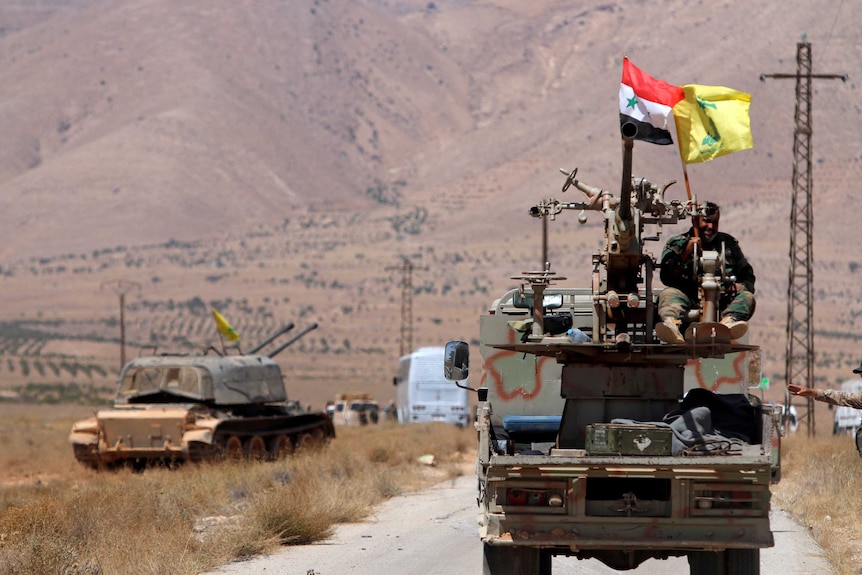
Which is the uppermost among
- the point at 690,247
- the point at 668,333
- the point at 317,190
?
the point at 317,190

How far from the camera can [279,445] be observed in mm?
31250

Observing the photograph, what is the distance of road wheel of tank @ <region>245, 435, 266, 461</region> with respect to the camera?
95.8 ft

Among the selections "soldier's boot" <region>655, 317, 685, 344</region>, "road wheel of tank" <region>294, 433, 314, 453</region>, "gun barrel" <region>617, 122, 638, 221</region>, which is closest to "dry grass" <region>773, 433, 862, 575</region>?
"soldier's boot" <region>655, 317, 685, 344</region>

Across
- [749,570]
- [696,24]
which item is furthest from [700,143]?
[696,24]

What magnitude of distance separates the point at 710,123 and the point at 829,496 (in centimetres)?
788

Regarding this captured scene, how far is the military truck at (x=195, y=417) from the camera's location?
27.7 metres

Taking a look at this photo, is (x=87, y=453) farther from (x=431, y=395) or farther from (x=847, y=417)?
(x=847, y=417)

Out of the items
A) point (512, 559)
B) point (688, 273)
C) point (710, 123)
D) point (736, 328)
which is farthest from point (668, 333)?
point (710, 123)

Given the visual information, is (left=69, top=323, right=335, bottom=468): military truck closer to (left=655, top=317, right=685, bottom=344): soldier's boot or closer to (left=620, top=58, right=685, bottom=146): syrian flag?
(left=620, top=58, right=685, bottom=146): syrian flag

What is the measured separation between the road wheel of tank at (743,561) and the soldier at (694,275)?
1833mm

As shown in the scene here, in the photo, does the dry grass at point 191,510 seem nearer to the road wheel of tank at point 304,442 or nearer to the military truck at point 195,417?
the road wheel of tank at point 304,442

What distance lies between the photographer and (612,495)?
1016 centimetres

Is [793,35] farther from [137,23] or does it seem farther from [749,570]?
[749,570]

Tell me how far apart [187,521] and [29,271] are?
127 m
